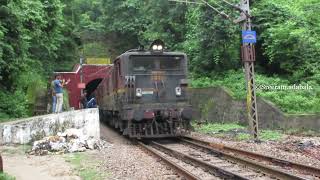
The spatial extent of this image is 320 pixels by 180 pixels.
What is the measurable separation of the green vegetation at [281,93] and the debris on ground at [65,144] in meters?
7.96

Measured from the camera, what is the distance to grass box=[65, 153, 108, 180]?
410 inches

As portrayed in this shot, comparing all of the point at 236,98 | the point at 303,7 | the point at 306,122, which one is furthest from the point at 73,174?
the point at 303,7

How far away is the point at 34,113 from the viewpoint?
28250 millimetres

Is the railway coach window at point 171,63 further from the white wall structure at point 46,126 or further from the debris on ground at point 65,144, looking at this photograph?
the debris on ground at point 65,144

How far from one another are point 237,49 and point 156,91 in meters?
10.5

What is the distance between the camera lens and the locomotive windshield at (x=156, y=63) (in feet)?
57.3

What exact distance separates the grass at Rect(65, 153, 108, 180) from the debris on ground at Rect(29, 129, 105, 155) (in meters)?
0.66

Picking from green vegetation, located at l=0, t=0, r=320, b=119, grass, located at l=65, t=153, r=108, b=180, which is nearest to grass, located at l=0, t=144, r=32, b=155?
grass, located at l=65, t=153, r=108, b=180

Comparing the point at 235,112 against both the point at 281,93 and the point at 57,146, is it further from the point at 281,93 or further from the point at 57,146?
the point at 57,146

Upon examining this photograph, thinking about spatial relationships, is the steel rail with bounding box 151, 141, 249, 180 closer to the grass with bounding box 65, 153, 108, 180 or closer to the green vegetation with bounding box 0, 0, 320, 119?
the grass with bounding box 65, 153, 108, 180

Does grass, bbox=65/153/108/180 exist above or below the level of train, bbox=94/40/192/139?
below

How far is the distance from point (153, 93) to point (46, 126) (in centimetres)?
393

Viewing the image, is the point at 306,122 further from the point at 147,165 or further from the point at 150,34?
the point at 150,34

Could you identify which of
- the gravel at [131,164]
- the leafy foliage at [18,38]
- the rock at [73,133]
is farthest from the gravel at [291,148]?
the leafy foliage at [18,38]
